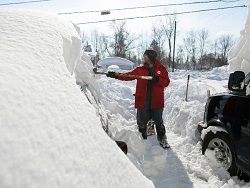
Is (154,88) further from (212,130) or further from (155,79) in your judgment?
(212,130)

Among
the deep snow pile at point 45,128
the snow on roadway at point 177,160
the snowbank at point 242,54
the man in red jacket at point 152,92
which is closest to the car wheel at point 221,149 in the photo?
the snow on roadway at point 177,160

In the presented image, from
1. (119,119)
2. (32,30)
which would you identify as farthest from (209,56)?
(32,30)

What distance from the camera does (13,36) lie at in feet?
5.79

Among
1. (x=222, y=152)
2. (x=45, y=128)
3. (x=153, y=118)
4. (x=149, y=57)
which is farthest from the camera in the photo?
(x=153, y=118)

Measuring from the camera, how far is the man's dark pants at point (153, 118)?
604 cm

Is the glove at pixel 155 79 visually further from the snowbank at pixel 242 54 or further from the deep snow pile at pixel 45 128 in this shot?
the deep snow pile at pixel 45 128

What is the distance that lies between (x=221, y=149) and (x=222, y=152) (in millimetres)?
48

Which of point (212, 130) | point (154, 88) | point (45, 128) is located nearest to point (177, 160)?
point (212, 130)

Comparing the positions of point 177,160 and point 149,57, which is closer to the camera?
point 177,160

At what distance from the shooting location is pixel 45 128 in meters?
1.24

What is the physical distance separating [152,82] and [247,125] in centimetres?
225

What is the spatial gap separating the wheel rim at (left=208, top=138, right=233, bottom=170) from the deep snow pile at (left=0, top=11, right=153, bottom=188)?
3.10 metres

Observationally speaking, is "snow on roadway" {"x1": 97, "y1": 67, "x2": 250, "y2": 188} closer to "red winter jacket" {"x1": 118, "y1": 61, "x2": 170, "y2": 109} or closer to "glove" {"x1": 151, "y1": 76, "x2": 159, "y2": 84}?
"red winter jacket" {"x1": 118, "y1": 61, "x2": 170, "y2": 109}

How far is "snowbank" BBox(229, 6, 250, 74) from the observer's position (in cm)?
757
